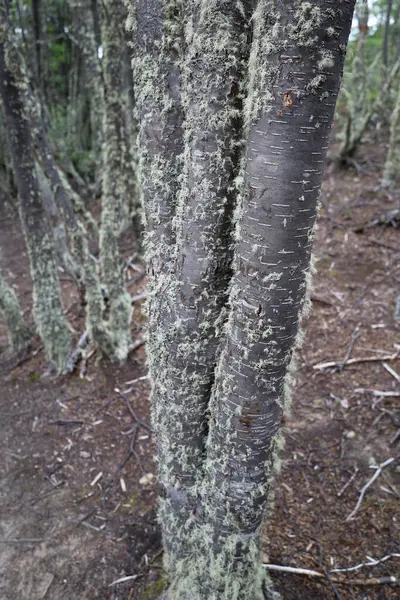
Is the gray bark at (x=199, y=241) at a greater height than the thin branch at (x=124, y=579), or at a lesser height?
greater

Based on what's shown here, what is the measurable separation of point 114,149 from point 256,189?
3124 millimetres

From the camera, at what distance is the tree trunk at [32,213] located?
358cm

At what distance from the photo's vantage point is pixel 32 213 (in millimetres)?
4148

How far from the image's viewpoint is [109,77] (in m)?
3.76

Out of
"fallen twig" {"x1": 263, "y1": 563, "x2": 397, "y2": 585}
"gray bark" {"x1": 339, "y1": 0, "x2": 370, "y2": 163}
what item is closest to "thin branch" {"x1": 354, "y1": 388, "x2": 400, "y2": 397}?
"fallen twig" {"x1": 263, "y1": 563, "x2": 397, "y2": 585}

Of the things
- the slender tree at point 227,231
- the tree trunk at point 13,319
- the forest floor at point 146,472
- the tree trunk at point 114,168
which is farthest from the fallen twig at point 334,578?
the tree trunk at point 13,319

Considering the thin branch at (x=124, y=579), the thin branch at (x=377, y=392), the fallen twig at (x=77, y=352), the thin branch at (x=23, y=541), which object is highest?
the thin branch at (x=377, y=392)

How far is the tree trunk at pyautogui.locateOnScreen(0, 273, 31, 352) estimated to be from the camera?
488 centimetres

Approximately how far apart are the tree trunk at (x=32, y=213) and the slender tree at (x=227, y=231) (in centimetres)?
271

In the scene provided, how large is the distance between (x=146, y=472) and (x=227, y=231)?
262 centimetres

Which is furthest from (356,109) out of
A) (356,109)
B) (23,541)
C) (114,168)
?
(23,541)

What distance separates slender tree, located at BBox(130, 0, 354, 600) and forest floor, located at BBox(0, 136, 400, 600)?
893 mm

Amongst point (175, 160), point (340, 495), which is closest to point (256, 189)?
point (175, 160)

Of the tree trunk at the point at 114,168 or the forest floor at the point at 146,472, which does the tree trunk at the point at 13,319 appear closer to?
the forest floor at the point at 146,472
